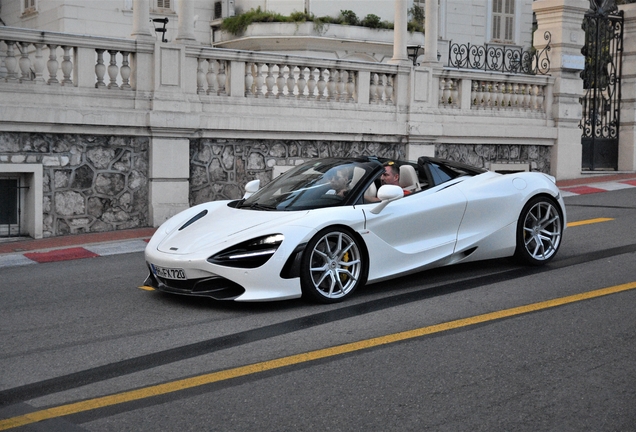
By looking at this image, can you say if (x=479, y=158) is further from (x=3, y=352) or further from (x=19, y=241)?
(x=3, y=352)

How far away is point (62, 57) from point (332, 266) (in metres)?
7.04

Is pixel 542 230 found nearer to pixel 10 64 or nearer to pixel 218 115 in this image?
pixel 218 115

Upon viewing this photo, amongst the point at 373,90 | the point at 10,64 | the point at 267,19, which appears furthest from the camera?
the point at 267,19

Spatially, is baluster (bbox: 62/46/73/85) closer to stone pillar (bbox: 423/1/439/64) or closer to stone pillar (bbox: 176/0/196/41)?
stone pillar (bbox: 176/0/196/41)

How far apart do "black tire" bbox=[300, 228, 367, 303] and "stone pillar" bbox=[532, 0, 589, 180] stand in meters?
11.9

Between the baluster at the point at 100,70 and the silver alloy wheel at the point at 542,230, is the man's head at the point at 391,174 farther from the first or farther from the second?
the baluster at the point at 100,70

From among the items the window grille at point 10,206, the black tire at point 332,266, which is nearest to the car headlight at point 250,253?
the black tire at point 332,266

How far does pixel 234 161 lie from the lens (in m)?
14.0

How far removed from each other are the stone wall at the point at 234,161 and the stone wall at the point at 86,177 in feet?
2.92

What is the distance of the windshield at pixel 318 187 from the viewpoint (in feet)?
25.9

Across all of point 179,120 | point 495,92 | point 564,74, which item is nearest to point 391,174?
point 179,120

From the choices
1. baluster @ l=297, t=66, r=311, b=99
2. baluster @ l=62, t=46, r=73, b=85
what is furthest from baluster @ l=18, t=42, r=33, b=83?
baluster @ l=297, t=66, r=311, b=99

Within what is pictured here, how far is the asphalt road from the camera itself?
4.77 metres

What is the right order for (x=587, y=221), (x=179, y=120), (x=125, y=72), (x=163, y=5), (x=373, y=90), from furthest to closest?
(x=163, y=5), (x=373, y=90), (x=179, y=120), (x=125, y=72), (x=587, y=221)
